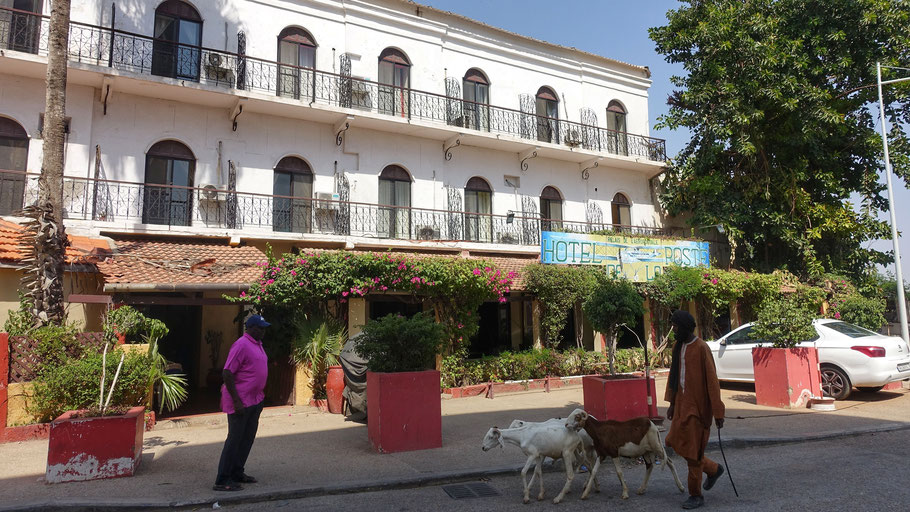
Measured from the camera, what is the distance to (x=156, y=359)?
9133 millimetres

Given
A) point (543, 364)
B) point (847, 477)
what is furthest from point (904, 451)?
point (543, 364)

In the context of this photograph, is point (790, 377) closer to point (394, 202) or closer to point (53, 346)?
point (394, 202)

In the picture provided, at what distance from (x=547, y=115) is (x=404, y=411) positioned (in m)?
14.1

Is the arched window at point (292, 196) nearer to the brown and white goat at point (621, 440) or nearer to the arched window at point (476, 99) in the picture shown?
the arched window at point (476, 99)

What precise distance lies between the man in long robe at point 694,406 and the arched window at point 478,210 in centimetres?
1128

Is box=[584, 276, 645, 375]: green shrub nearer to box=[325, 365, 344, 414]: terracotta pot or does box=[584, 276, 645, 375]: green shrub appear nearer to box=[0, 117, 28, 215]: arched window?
box=[325, 365, 344, 414]: terracotta pot

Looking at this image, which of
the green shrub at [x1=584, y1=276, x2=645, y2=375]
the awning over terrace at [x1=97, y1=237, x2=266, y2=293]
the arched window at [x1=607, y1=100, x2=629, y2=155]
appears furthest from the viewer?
the arched window at [x1=607, y1=100, x2=629, y2=155]

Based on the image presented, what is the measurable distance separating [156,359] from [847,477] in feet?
31.8

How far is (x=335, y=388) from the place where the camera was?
1061 centimetres

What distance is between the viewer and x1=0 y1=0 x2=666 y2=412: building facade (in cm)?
1246

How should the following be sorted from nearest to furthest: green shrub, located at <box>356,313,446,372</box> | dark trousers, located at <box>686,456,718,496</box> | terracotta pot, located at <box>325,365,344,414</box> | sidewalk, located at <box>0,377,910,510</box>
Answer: dark trousers, located at <box>686,456,718,496</box>, sidewalk, located at <box>0,377,910,510</box>, green shrub, located at <box>356,313,446,372</box>, terracotta pot, located at <box>325,365,344,414</box>

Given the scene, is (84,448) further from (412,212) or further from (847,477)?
(412,212)

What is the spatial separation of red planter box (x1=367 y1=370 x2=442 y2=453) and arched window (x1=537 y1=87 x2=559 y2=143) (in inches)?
502

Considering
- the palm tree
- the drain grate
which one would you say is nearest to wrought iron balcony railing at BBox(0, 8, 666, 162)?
the palm tree
